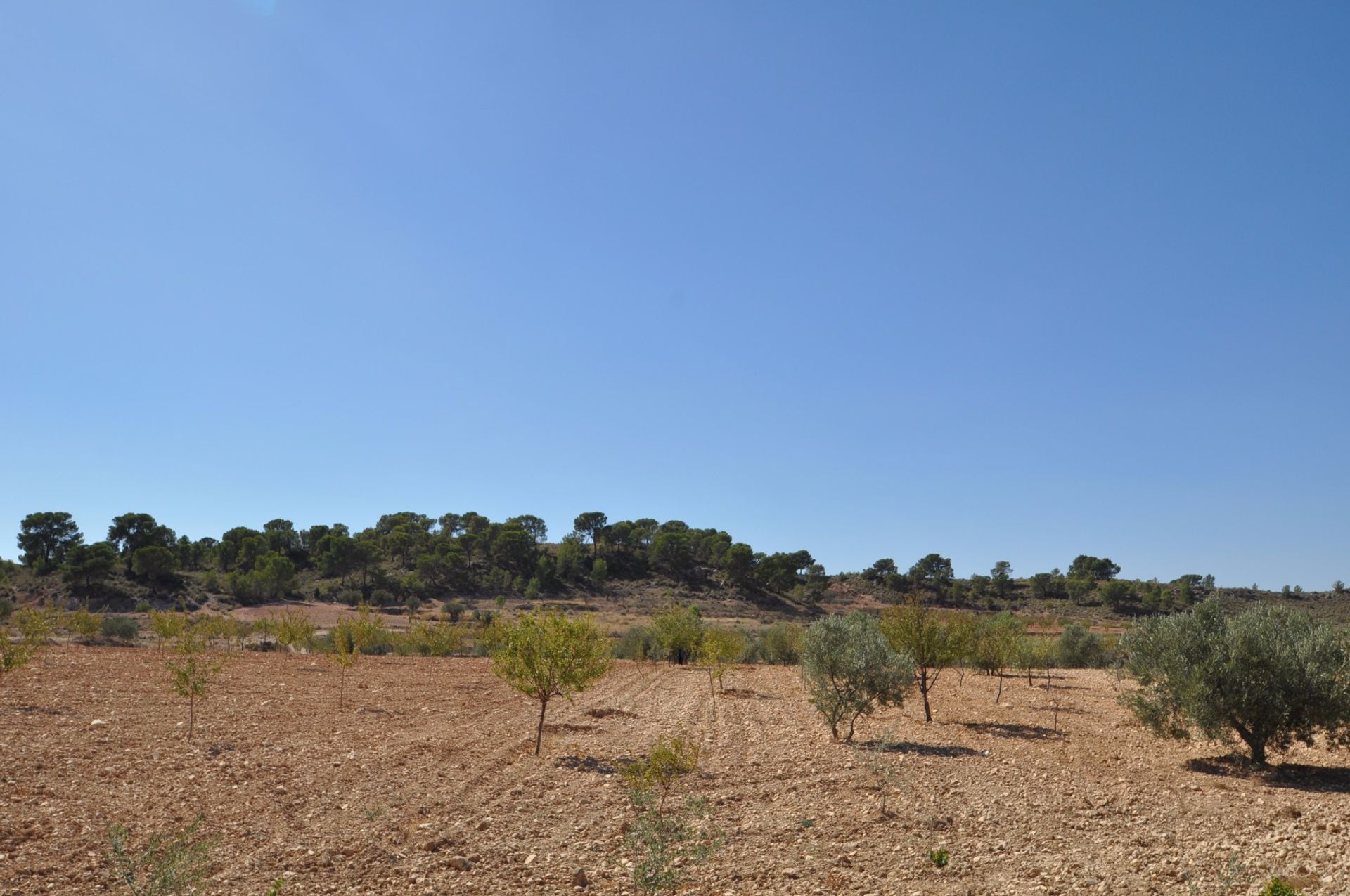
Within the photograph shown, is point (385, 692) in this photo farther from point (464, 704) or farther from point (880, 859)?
point (880, 859)

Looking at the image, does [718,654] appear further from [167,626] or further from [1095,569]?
[1095,569]

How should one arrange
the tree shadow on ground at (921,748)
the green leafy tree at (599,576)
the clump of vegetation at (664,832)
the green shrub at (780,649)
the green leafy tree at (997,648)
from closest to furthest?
the clump of vegetation at (664,832), the tree shadow on ground at (921,748), the green leafy tree at (997,648), the green shrub at (780,649), the green leafy tree at (599,576)

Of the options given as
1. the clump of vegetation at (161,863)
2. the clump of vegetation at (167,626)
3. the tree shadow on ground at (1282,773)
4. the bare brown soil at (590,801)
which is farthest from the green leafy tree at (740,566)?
the clump of vegetation at (161,863)

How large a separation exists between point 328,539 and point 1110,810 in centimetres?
9823

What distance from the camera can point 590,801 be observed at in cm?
1350

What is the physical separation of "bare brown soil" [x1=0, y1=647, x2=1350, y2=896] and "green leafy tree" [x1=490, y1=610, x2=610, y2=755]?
153 centimetres

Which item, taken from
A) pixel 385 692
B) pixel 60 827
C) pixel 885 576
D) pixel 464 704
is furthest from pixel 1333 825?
pixel 885 576

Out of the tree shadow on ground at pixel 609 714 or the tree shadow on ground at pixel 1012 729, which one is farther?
the tree shadow on ground at pixel 609 714

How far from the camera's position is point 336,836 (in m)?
11.1

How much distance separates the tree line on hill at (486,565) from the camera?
81.3 meters

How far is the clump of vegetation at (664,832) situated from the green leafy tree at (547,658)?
4962 mm

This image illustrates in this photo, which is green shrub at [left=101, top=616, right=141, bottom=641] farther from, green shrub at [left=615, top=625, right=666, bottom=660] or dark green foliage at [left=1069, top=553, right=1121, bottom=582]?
dark green foliage at [left=1069, top=553, right=1121, bottom=582]

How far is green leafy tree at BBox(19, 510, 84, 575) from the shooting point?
8388cm

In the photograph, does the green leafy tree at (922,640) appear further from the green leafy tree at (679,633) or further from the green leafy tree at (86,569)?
the green leafy tree at (86,569)
